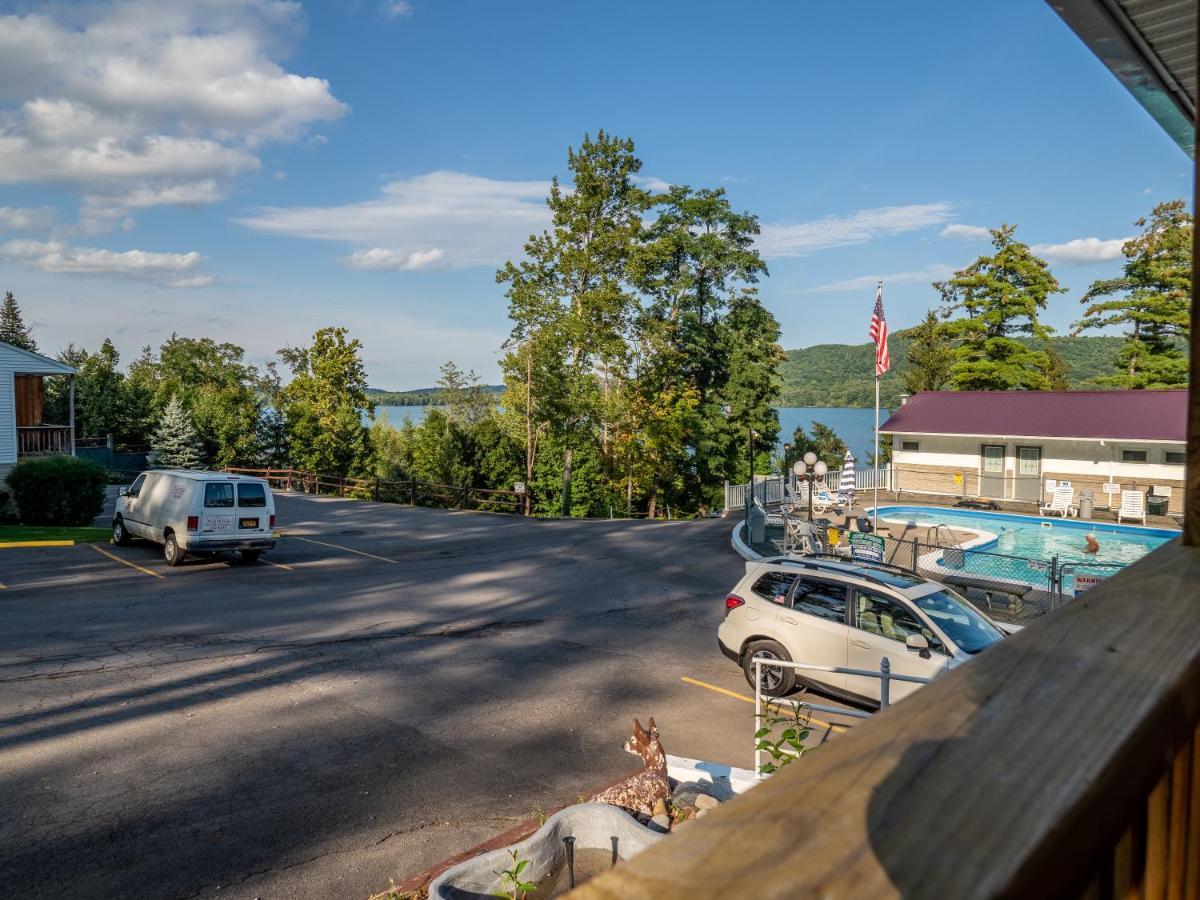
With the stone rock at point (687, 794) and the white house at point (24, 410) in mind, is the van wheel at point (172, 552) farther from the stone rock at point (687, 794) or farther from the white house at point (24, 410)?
Answer: the stone rock at point (687, 794)

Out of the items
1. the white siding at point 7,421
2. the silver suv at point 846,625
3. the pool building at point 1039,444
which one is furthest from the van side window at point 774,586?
the white siding at point 7,421

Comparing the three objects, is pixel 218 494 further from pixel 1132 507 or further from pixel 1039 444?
pixel 1039 444

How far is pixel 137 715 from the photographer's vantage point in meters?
9.83

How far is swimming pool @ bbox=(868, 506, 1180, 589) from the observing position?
2380cm

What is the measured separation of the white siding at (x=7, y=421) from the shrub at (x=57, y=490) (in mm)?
1971

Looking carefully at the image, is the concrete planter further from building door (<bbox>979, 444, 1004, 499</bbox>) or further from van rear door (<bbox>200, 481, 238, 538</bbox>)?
building door (<bbox>979, 444, 1004, 499</bbox>)

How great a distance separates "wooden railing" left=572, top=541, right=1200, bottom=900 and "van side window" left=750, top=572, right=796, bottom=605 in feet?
33.4

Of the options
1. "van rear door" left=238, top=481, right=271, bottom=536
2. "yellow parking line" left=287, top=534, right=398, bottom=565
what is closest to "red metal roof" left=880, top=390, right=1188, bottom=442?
"yellow parking line" left=287, top=534, right=398, bottom=565

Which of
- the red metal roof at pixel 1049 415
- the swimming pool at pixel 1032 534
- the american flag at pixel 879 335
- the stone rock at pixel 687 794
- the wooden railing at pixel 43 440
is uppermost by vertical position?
the american flag at pixel 879 335

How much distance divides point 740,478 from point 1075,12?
49.5m

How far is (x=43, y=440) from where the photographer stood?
31.6m

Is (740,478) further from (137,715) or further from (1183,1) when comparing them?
(1183,1)

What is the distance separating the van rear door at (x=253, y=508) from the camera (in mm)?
19875

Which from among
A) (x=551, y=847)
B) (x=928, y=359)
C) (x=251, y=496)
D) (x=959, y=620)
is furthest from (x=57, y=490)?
(x=928, y=359)
